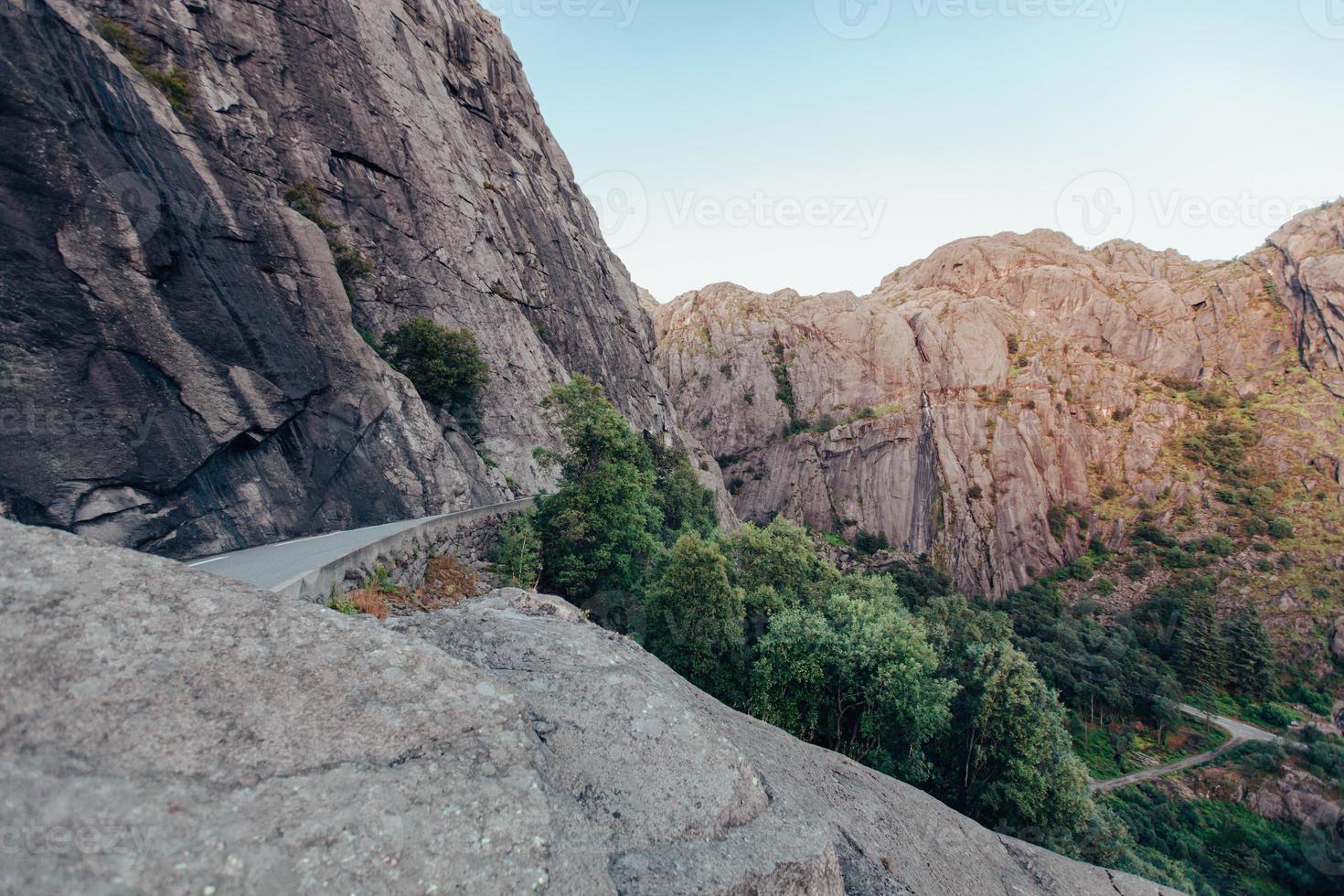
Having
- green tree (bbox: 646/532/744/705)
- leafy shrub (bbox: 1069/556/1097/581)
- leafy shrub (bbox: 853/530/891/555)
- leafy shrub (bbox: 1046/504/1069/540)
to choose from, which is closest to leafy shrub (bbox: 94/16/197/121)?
green tree (bbox: 646/532/744/705)

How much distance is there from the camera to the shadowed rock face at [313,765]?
2334 millimetres

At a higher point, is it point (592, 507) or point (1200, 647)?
point (592, 507)

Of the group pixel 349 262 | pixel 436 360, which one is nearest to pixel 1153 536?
pixel 436 360

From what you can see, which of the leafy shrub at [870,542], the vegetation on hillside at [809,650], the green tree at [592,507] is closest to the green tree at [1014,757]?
the vegetation on hillside at [809,650]

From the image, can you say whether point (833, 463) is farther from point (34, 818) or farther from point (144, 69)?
point (34, 818)

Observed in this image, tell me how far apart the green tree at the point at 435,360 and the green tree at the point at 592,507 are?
28.3 feet

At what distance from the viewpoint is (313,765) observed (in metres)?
2.92

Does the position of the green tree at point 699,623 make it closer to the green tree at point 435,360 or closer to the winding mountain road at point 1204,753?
the green tree at point 435,360

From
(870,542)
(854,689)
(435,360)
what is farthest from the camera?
(870,542)

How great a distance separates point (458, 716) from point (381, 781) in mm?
619

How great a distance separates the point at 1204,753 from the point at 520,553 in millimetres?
58342

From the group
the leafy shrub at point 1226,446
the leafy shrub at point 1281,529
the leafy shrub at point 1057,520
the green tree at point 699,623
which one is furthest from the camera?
the leafy shrub at point 1057,520

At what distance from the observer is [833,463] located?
83.6m

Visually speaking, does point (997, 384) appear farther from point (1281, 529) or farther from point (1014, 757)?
point (1014, 757)
